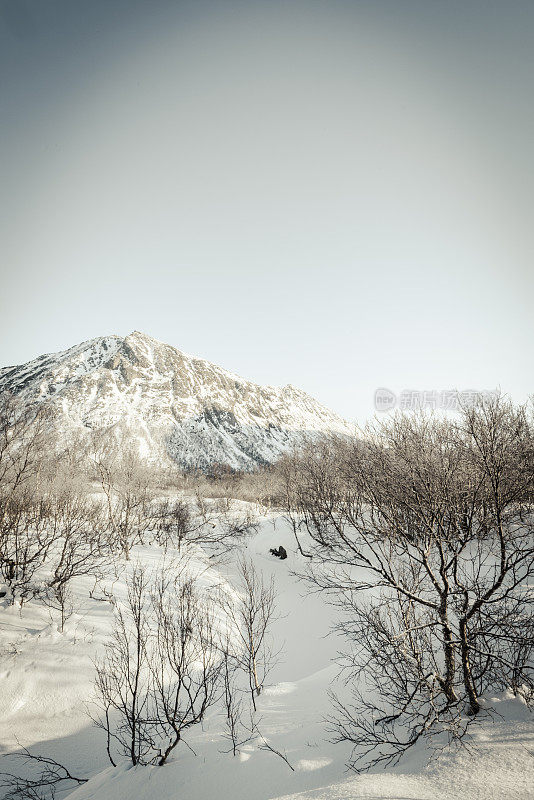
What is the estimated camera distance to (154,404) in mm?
149875

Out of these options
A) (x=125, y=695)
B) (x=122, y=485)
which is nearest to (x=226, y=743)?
(x=125, y=695)

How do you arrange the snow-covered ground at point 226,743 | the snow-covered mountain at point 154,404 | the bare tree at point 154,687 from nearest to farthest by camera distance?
the snow-covered ground at point 226,743 < the bare tree at point 154,687 < the snow-covered mountain at point 154,404

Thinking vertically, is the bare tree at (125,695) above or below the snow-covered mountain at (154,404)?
below

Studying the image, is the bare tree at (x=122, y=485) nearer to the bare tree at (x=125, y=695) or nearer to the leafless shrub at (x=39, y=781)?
the bare tree at (x=125, y=695)

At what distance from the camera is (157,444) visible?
113 m

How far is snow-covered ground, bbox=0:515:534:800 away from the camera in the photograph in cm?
469

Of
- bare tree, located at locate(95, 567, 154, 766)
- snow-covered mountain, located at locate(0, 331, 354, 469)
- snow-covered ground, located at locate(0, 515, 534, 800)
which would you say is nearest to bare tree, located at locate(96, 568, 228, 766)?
bare tree, located at locate(95, 567, 154, 766)

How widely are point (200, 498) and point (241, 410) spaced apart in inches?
5814

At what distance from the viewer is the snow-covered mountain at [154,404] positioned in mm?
120875

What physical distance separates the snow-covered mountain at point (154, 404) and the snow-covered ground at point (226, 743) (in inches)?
3612

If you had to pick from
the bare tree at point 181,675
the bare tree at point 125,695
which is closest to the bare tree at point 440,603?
the bare tree at point 181,675

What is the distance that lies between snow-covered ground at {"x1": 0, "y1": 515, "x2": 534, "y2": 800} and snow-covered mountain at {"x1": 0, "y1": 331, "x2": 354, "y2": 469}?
91.7 meters

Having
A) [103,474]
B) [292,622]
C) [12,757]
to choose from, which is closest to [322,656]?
[292,622]

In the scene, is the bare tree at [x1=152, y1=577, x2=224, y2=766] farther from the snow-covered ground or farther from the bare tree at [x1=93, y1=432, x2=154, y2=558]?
the bare tree at [x1=93, y1=432, x2=154, y2=558]
